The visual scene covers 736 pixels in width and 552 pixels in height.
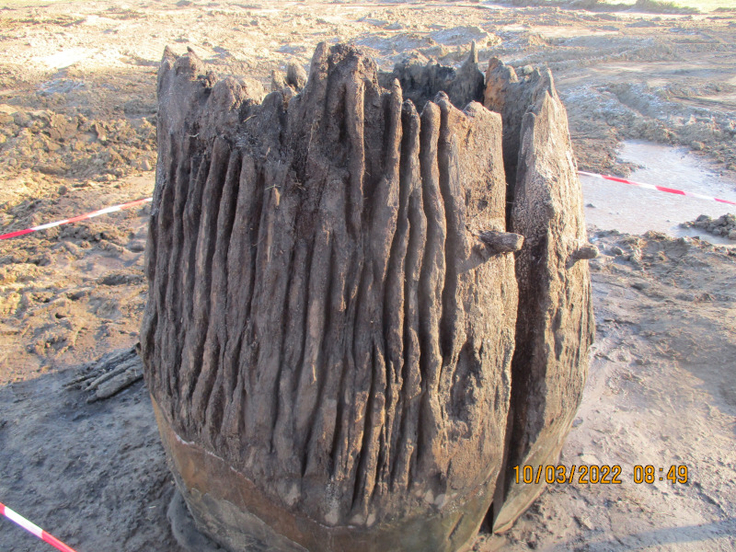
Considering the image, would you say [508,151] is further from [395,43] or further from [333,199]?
[395,43]

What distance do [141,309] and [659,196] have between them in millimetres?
7523

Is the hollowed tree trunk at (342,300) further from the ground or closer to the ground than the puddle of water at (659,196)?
further from the ground

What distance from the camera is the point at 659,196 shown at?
8.52m

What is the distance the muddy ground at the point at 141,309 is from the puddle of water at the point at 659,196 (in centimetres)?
29

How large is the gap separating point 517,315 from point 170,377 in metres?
1.62

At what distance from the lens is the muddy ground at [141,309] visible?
3.13 meters

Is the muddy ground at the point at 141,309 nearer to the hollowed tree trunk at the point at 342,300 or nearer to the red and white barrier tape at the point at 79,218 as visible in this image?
the red and white barrier tape at the point at 79,218

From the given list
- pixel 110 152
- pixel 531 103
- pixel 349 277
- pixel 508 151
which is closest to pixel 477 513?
pixel 349 277

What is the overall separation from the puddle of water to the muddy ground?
29 cm

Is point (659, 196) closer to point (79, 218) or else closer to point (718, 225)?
point (718, 225)

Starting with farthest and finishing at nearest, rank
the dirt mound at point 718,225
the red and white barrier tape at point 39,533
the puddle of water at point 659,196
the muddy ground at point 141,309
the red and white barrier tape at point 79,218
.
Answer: the puddle of water at point 659,196 < the dirt mound at point 718,225 < the red and white barrier tape at point 79,218 < the muddy ground at point 141,309 < the red and white barrier tape at point 39,533
